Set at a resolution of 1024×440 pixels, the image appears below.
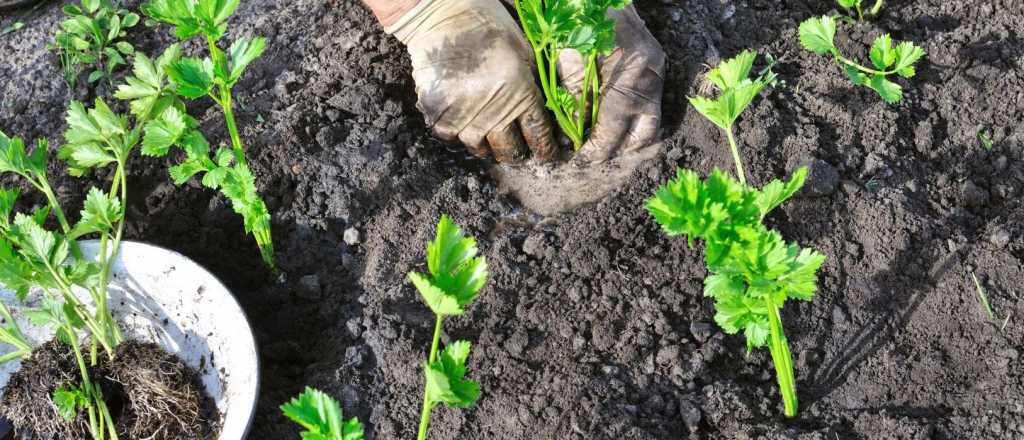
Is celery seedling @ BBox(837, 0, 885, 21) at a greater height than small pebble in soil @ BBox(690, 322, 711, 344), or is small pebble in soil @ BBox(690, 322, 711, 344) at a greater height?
celery seedling @ BBox(837, 0, 885, 21)

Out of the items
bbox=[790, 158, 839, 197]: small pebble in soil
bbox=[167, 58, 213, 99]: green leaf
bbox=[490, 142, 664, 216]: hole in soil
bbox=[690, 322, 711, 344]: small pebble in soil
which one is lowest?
bbox=[690, 322, 711, 344]: small pebble in soil

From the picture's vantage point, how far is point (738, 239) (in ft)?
5.26

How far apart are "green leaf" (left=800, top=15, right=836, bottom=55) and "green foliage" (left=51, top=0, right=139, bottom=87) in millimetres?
1892

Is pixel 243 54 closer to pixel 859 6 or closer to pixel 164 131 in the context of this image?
pixel 164 131

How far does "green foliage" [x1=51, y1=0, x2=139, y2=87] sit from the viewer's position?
2660 mm

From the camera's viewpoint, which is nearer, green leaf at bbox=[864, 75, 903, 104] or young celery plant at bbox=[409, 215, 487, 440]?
young celery plant at bbox=[409, 215, 487, 440]

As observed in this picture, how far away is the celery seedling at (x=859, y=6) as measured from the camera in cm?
246

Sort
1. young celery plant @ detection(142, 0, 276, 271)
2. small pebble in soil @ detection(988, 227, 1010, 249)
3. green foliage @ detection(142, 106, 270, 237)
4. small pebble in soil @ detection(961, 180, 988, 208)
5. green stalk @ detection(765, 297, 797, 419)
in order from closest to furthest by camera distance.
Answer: green stalk @ detection(765, 297, 797, 419) → young celery plant @ detection(142, 0, 276, 271) → green foliage @ detection(142, 106, 270, 237) → small pebble in soil @ detection(988, 227, 1010, 249) → small pebble in soil @ detection(961, 180, 988, 208)

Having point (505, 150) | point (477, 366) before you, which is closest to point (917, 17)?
point (505, 150)

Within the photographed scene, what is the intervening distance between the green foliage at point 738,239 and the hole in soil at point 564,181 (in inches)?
28.2

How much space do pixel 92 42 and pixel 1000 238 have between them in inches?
99.7

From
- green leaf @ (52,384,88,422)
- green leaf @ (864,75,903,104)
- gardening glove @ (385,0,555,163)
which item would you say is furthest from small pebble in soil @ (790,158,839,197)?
green leaf @ (52,384,88,422)

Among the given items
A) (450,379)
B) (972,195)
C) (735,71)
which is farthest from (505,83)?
(972,195)

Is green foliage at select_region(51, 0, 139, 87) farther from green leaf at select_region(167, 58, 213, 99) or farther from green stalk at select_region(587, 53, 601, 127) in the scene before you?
green stalk at select_region(587, 53, 601, 127)
